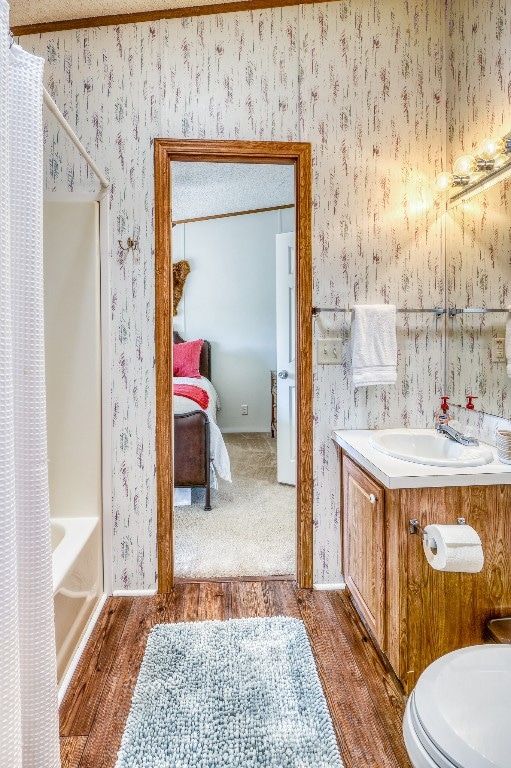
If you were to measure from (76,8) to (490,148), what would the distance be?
1.86 meters

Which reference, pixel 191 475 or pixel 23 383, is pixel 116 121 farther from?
pixel 191 475

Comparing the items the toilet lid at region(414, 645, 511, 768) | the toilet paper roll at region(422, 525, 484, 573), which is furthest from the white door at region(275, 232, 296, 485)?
the toilet lid at region(414, 645, 511, 768)

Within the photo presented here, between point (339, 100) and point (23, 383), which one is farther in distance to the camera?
point (339, 100)

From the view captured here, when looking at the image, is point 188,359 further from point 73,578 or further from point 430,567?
point 430,567

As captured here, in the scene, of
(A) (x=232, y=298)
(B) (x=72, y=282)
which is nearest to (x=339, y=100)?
(B) (x=72, y=282)

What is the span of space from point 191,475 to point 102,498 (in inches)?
48.5

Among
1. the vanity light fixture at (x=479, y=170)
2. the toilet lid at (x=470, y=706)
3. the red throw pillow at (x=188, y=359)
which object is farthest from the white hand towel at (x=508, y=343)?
the red throw pillow at (x=188, y=359)

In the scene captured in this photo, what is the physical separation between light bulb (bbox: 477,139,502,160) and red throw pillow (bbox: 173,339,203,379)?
156 inches

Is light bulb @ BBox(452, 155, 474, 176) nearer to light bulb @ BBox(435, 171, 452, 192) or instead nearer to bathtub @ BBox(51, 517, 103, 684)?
light bulb @ BBox(435, 171, 452, 192)

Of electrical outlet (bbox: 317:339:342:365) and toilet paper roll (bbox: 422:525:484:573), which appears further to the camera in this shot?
electrical outlet (bbox: 317:339:342:365)

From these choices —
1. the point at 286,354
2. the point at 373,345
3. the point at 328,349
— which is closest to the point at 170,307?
the point at 328,349

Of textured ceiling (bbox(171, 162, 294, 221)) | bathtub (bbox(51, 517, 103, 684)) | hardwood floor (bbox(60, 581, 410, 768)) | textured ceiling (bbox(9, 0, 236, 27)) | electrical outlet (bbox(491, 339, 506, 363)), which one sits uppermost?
textured ceiling (bbox(171, 162, 294, 221))

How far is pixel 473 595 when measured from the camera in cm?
172

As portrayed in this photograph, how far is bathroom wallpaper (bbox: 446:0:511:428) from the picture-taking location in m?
1.99
